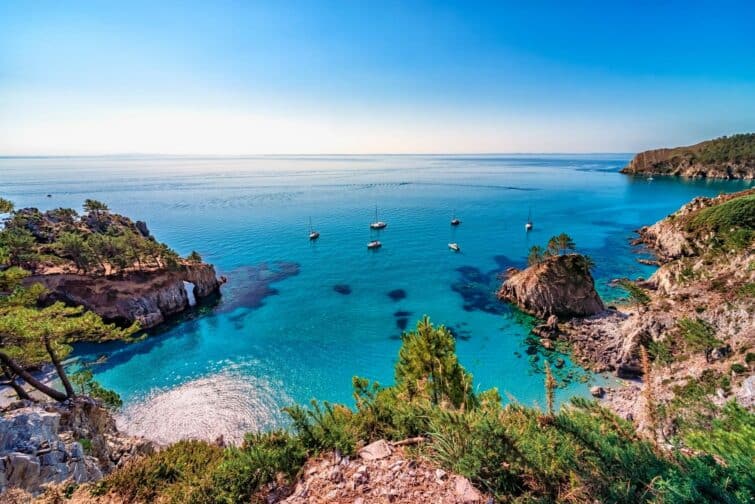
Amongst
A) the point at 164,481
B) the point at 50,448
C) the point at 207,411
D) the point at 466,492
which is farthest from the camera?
the point at 207,411

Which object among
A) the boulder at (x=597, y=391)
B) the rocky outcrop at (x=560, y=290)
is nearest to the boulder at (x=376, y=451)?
the boulder at (x=597, y=391)

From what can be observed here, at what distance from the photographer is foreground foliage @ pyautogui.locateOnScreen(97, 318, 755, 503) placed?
4.62 metres

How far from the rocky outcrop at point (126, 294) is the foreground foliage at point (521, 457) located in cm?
3421

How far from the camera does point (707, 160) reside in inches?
5896

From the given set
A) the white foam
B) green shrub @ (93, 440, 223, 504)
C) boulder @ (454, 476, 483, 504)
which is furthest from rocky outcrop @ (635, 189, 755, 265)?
green shrub @ (93, 440, 223, 504)

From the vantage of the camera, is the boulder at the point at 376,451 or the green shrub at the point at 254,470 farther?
the boulder at the point at 376,451

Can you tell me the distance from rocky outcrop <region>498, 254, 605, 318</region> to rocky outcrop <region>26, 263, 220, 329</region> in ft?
148

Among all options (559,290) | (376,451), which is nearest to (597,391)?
(559,290)

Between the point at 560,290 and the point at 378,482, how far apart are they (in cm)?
3782

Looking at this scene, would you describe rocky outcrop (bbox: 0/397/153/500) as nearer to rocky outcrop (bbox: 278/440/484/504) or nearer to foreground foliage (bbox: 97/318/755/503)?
foreground foliage (bbox: 97/318/755/503)

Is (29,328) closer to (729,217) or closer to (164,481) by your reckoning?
(164,481)

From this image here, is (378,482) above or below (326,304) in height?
above

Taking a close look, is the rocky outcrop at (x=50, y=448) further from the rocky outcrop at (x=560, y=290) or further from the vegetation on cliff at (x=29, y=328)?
the rocky outcrop at (x=560, y=290)

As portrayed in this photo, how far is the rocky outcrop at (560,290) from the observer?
3688cm
